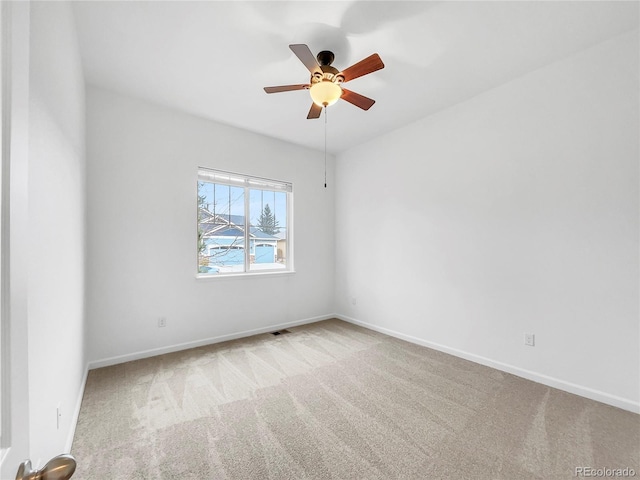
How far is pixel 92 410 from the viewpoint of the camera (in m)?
2.11

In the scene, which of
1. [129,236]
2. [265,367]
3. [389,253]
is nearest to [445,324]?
[389,253]

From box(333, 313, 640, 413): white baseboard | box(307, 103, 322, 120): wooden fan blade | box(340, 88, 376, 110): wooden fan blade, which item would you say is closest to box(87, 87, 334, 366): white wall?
box(307, 103, 322, 120): wooden fan blade

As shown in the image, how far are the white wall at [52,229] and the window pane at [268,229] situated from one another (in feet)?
7.00

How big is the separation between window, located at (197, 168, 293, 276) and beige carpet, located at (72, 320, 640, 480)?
4.43ft

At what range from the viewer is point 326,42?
7.32ft

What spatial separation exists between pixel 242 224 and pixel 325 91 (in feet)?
7.53

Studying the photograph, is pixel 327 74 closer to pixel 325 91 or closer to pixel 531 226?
pixel 325 91

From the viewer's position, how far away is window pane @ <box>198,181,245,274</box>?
3.64 m

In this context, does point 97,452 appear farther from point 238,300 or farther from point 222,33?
point 222,33

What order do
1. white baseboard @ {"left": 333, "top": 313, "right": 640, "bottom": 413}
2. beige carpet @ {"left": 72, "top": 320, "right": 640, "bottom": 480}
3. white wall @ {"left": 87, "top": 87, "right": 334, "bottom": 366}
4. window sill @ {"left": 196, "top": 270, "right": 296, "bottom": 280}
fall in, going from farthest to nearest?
window sill @ {"left": 196, "top": 270, "right": 296, "bottom": 280}, white wall @ {"left": 87, "top": 87, "right": 334, "bottom": 366}, white baseboard @ {"left": 333, "top": 313, "right": 640, "bottom": 413}, beige carpet @ {"left": 72, "top": 320, "right": 640, "bottom": 480}

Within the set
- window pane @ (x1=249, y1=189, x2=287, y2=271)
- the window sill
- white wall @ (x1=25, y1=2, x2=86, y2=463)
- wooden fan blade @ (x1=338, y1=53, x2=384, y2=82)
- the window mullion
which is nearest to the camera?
white wall @ (x1=25, y1=2, x2=86, y2=463)

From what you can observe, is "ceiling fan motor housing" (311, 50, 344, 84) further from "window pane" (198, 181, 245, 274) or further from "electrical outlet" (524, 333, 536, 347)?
"electrical outlet" (524, 333, 536, 347)

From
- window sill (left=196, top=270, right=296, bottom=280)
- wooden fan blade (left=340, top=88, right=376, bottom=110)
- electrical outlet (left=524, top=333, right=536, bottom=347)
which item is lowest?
electrical outlet (left=524, top=333, right=536, bottom=347)

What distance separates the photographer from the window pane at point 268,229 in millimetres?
4102
